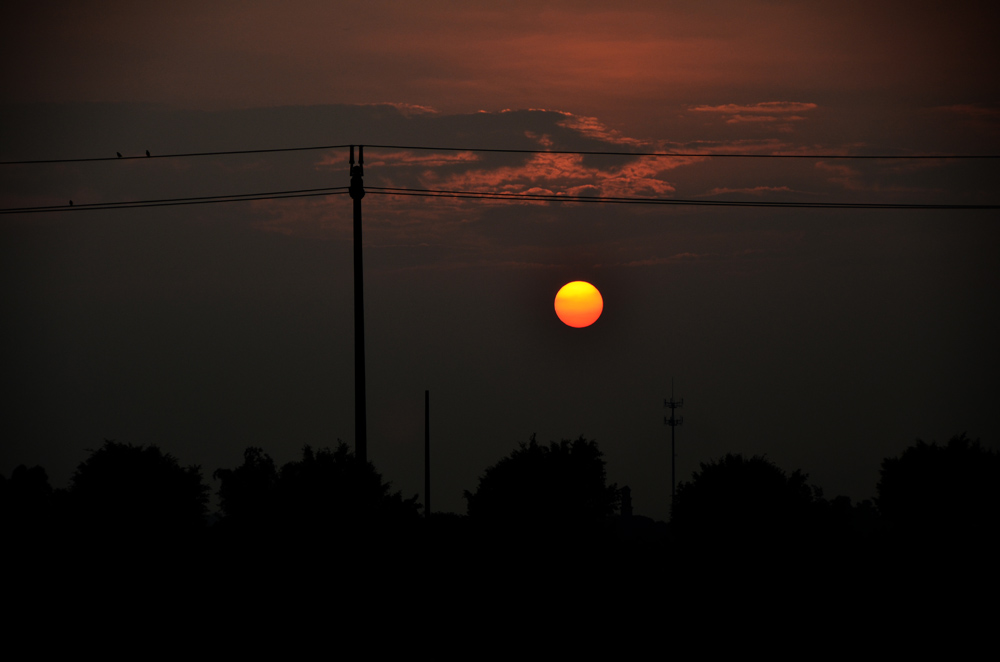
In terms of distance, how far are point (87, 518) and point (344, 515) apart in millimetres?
19900

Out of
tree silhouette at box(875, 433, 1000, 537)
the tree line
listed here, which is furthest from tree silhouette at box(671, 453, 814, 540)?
tree silhouette at box(875, 433, 1000, 537)

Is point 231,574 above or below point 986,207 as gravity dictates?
below

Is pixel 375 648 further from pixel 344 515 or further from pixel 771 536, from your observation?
pixel 771 536

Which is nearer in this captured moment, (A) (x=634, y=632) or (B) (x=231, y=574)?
(B) (x=231, y=574)

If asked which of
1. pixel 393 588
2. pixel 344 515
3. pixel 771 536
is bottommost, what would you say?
pixel 771 536

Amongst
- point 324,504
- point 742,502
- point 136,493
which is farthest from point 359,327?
point 742,502

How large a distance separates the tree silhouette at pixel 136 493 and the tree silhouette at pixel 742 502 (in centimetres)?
2549

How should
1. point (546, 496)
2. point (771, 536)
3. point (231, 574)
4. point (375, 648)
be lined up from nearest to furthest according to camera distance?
1. point (375, 648)
2. point (231, 574)
3. point (771, 536)
4. point (546, 496)

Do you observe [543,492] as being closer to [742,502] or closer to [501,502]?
[501,502]

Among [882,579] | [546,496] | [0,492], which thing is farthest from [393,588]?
[0,492]

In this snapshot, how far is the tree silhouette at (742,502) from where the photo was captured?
54.6m

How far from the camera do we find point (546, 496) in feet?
188

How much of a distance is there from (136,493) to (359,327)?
1055 inches

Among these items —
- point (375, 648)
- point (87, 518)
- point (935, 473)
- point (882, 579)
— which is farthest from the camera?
point (935, 473)
